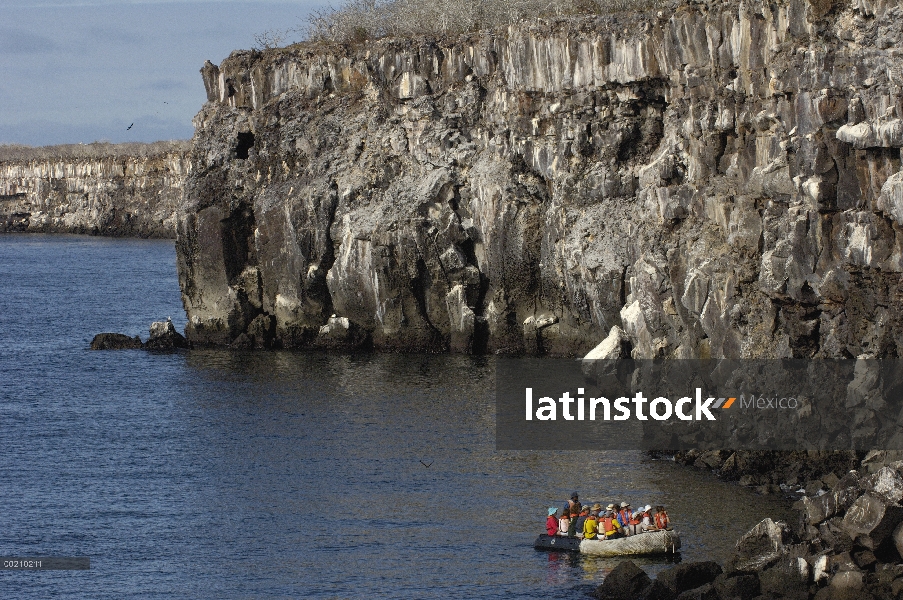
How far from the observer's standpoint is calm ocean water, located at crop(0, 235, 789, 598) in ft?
141

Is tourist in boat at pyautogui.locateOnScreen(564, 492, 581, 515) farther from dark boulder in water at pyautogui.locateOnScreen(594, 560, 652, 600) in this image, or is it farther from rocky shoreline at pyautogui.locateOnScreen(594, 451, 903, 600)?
dark boulder in water at pyautogui.locateOnScreen(594, 560, 652, 600)

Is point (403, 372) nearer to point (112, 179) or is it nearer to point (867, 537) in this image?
point (867, 537)

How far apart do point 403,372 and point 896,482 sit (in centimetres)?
3819

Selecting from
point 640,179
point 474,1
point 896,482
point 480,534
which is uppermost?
point 474,1

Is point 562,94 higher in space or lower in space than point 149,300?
higher

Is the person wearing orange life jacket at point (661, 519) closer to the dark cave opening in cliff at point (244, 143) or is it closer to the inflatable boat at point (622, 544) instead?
the inflatable boat at point (622, 544)

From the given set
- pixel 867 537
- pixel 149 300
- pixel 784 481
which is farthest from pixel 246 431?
pixel 149 300

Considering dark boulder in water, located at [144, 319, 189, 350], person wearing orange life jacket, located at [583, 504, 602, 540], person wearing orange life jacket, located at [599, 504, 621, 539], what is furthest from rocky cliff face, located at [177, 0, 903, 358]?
person wearing orange life jacket, located at [583, 504, 602, 540]

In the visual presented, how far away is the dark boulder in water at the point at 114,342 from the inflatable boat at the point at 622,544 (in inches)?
1849

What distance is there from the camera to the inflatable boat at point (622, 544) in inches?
1711

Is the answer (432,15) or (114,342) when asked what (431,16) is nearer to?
(432,15)

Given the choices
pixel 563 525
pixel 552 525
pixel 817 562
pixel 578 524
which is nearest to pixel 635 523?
pixel 578 524

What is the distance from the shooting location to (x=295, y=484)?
2087 inches

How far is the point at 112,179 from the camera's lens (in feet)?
643
